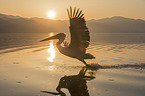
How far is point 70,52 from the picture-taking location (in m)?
9.81

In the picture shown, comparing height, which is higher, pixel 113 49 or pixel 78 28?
pixel 78 28

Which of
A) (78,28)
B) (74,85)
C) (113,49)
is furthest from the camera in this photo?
(113,49)

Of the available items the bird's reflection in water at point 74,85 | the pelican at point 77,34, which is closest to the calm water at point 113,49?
the pelican at point 77,34

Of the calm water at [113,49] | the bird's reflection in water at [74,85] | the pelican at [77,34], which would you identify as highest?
the pelican at [77,34]

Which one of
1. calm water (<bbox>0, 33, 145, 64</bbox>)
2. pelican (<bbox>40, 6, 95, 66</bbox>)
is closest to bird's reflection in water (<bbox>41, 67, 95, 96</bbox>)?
pelican (<bbox>40, 6, 95, 66</bbox>)

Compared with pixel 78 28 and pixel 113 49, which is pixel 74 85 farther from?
pixel 113 49

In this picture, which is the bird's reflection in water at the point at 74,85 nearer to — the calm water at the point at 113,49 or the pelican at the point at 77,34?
the pelican at the point at 77,34

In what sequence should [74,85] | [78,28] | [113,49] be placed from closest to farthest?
[74,85] → [78,28] → [113,49]

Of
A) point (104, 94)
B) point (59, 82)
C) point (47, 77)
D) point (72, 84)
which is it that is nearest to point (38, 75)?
point (47, 77)

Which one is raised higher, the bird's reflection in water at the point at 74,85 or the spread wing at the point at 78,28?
the spread wing at the point at 78,28

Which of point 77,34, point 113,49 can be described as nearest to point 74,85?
point 77,34

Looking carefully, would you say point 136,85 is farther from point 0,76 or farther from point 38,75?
point 0,76

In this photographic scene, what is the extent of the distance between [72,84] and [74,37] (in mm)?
2539

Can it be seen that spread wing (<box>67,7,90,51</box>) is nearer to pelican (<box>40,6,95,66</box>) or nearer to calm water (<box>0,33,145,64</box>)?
pelican (<box>40,6,95,66</box>)
